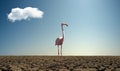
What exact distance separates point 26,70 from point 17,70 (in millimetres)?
408

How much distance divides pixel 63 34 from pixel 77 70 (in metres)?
19.3

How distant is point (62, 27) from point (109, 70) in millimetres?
20927

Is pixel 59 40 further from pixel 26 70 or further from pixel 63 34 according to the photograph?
pixel 26 70

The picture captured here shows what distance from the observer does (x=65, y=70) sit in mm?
10805

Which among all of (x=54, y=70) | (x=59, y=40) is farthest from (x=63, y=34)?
(x=54, y=70)

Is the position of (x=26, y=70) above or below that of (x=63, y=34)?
below

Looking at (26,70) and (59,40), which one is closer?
(26,70)

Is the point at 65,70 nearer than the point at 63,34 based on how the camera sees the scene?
Yes

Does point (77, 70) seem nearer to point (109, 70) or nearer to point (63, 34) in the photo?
point (109, 70)

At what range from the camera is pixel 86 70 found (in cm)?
1052

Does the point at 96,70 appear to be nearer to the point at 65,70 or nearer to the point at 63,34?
the point at 65,70

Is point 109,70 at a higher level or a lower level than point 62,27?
lower

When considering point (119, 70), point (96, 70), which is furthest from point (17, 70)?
point (119, 70)

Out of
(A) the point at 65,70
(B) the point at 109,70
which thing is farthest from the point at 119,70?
(A) the point at 65,70
